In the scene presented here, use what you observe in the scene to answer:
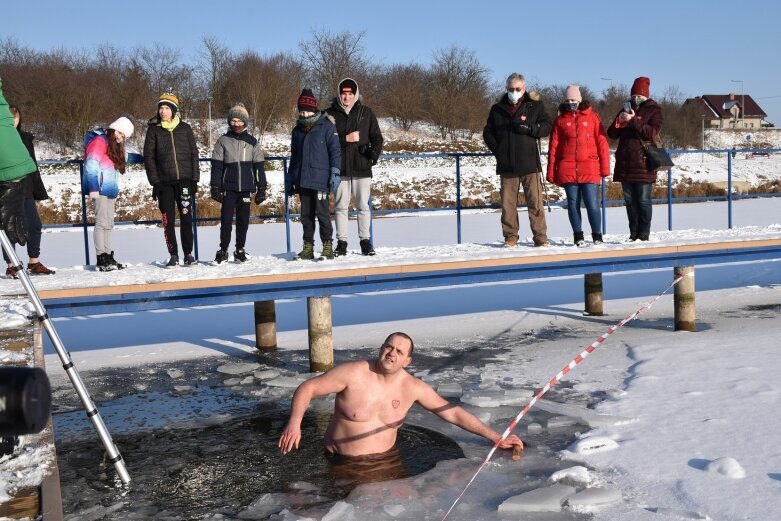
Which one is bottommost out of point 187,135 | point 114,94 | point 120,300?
point 120,300

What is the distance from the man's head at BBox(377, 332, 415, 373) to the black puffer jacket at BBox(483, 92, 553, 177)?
14.1 feet

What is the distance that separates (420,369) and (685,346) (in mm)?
2371

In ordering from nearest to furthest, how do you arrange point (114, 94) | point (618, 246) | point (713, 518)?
point (713, 518), point (618, 246), point (114, 94)

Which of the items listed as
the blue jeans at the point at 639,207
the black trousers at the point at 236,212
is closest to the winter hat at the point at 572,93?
the blue jeans at the point at 639,207

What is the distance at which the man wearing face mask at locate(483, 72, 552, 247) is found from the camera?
8.96 m

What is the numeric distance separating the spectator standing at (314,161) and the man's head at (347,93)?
27 centimetres

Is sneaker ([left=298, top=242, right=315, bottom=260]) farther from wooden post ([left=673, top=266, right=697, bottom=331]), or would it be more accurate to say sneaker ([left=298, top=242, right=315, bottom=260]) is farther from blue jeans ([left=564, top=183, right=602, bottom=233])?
wooden post ([left=673, top=266, right=697, bottom=331])

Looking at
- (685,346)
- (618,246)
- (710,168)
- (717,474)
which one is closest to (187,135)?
(618,246)

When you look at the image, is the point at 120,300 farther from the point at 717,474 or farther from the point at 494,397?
the point at 717,474

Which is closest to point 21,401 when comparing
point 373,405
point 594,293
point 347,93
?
point 373,405

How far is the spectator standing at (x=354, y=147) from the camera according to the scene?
8.56 meters

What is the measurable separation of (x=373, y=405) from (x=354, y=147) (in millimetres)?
3818

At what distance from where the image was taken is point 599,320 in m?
9.93

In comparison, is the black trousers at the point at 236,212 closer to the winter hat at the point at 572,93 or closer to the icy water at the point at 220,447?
the icy water at the point at 220,447
